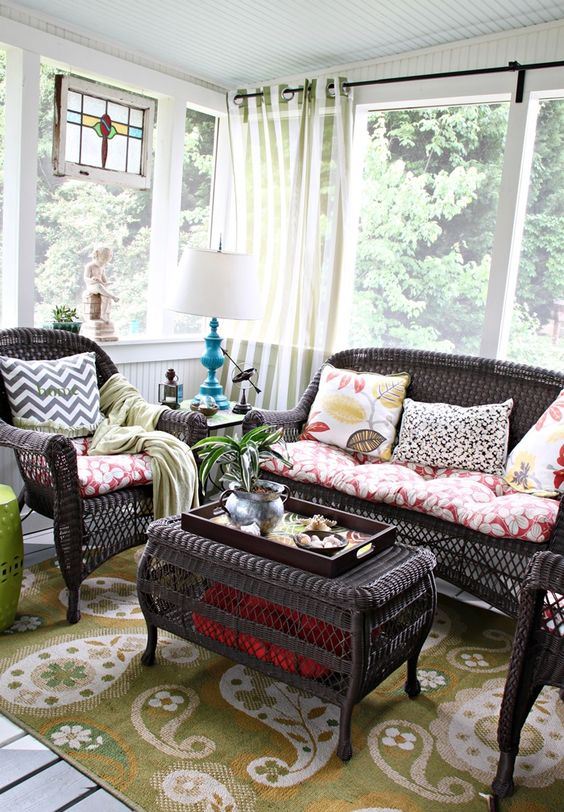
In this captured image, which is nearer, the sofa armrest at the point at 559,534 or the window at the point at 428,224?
the sofa armrest at the point at 559,534

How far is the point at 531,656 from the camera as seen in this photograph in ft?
6.23

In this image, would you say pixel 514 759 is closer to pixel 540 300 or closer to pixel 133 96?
pixel 540 300

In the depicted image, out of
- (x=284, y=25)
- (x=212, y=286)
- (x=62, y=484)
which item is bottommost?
(x=62, y=484)

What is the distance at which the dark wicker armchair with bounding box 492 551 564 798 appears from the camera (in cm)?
186

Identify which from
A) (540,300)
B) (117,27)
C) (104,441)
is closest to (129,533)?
(104,441)

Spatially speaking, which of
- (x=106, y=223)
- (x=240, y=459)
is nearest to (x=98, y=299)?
(x=106, y=223)

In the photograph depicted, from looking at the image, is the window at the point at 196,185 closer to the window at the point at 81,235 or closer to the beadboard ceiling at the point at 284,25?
the window at the point at 81,235

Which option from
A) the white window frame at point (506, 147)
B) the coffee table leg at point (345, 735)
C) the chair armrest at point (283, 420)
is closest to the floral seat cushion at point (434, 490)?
the chair armrest at point (283, 420)

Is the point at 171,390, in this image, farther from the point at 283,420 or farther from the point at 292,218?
the point at 292,218

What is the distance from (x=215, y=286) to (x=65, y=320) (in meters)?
0.78

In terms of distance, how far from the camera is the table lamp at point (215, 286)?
3561 mm

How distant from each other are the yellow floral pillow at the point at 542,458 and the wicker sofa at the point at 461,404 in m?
0.20

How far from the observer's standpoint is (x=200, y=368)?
4.62m

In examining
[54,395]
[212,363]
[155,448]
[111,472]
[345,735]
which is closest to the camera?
[345,735]
